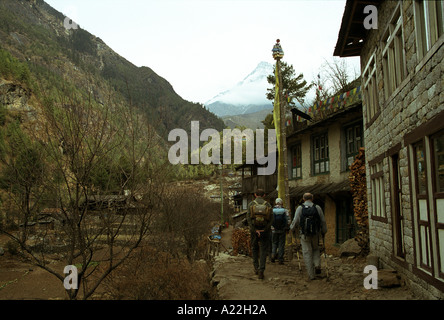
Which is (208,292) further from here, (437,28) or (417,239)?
(437,28)

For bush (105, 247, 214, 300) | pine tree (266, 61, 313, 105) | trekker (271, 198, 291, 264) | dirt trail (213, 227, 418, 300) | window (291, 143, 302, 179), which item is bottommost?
bush (105, 247, 214, 300)

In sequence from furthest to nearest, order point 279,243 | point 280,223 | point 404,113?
point 279,243 → point 280,223 → point 404,113

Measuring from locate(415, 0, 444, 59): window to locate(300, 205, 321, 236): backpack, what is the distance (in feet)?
12.0

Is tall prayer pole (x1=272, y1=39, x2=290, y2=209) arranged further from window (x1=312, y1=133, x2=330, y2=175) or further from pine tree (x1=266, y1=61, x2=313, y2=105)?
pine tree (x1=266, y1=61, x2=313, y2=105)

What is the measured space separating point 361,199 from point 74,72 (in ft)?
31.6

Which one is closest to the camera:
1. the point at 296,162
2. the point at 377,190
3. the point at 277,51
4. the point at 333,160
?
the point at 377,190

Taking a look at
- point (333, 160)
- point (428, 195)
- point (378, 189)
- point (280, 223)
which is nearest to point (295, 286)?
point (280, 223)

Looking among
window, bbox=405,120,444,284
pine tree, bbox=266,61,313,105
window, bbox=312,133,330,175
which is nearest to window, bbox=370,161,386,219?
window, bbox=405,120,444,284

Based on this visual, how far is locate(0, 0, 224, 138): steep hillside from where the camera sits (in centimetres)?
656

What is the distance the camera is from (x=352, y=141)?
653 inches

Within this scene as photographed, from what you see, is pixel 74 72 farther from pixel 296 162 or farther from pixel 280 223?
pixel 296 162

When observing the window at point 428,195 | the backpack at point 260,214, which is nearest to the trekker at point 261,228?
the backpack at point 260,214

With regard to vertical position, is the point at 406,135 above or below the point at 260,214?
above
